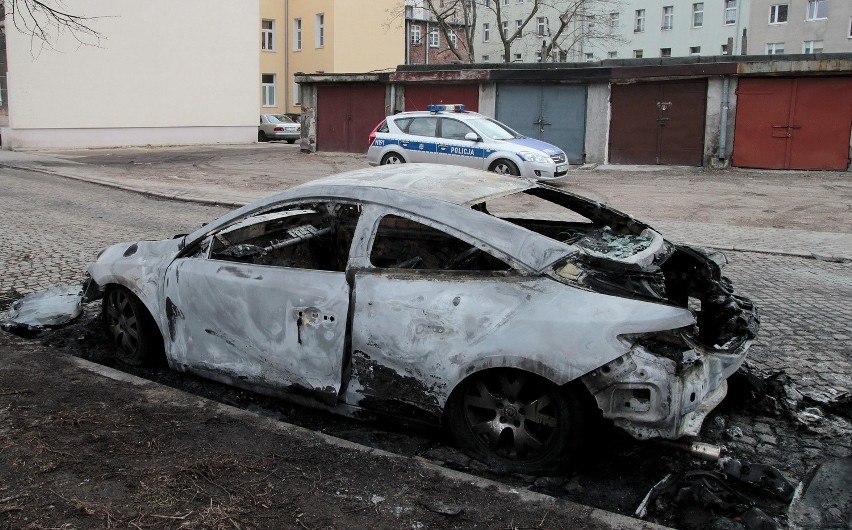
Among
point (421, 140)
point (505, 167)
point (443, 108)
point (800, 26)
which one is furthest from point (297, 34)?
point (505, 167)

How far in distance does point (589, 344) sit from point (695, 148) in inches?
801

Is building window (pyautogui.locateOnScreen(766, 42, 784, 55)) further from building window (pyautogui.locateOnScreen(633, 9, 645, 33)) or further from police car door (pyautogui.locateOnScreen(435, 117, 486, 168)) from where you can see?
police car door (pyautogui.locateOnScreen(435, 117, 486, 168))

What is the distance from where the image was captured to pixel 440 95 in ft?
84.6

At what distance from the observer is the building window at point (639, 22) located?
57.3m

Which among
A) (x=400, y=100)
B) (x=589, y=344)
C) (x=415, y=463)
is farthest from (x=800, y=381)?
(x=400, y=100)

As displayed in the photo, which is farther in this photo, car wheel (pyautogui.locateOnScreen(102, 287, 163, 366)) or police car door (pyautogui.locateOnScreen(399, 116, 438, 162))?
police car door (pyautogui.locateOnScreen(399, 116, 438, 162))

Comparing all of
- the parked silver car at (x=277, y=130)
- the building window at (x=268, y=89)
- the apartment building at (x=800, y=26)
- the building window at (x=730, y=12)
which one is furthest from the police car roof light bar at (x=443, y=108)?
the building window at (x=730, y=12)

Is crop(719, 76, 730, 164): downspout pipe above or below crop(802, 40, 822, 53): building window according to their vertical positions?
below

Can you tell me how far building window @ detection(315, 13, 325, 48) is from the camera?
4675 cm

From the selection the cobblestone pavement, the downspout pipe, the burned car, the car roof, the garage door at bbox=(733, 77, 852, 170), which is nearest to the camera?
the burned car

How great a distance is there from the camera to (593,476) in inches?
160

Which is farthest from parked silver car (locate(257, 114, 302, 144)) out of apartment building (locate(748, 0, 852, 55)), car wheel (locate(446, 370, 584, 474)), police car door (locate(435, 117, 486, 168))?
car wheel (locate(446, 370, 584, 474))

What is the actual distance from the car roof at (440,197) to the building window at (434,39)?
187 ft

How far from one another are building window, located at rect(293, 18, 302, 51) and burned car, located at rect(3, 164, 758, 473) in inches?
1807
